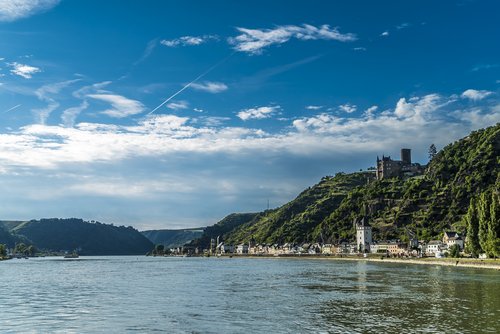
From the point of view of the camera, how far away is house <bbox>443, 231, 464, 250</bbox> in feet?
605

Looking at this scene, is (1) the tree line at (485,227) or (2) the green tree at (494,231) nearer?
(2) the green tree at (494,231)

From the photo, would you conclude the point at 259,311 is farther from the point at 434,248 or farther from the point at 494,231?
the point at 434,248

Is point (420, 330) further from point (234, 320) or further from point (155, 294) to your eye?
point (155, 294)

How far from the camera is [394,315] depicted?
4156 cm

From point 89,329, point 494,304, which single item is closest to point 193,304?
point 89,329

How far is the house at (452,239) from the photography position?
18438 cm

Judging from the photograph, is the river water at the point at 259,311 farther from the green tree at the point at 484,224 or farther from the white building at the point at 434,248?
the white building at the point at 434,248

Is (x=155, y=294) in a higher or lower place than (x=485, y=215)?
lower

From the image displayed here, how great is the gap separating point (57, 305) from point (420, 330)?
3616cm

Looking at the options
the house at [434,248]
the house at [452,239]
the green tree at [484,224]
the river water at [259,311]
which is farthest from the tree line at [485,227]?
the river water at [259,311]

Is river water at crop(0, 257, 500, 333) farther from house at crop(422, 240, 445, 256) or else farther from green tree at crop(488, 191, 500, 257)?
house at crop(422, 240, 445, 256)

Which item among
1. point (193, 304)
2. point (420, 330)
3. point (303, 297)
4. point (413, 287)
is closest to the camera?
point (420, 330)

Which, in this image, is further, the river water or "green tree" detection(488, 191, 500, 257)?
"green tree" detection(488, 191, 500, 257)

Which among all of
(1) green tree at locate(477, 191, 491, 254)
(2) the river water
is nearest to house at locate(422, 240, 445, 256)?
(1) green tree at locate(477, 191, 491, 254)
